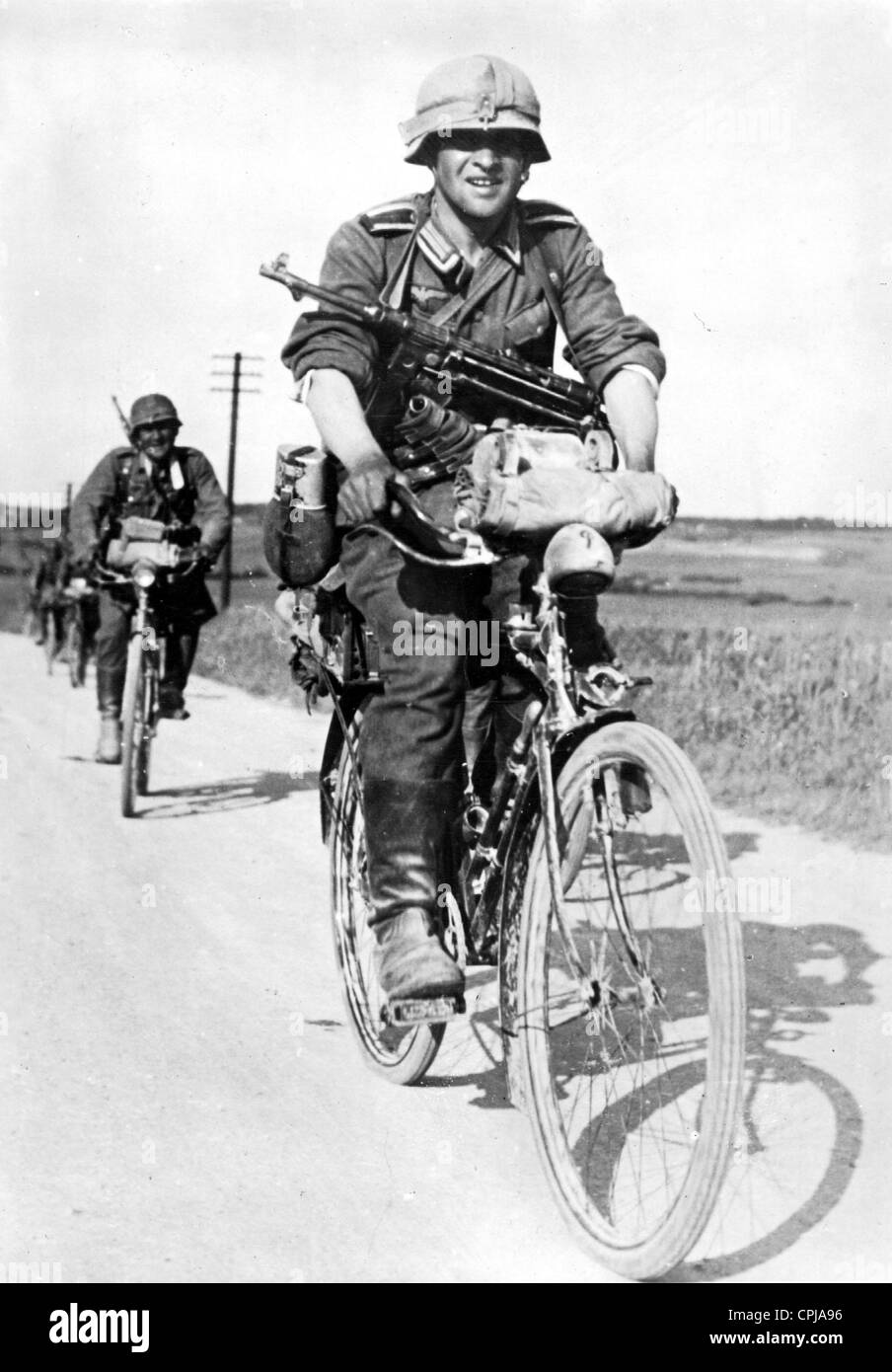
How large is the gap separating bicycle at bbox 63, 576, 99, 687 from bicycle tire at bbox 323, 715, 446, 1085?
1284cm

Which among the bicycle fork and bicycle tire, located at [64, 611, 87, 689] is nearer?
the bicycle fork

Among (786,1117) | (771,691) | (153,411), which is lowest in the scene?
(786,1117)

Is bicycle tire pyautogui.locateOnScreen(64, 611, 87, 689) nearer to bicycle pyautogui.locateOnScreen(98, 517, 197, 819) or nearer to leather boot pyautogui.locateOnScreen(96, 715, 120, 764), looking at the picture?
leather boot pyautogui.locateOnScreen(96, 715, 120, 764)

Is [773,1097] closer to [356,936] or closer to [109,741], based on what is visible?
[356,936]

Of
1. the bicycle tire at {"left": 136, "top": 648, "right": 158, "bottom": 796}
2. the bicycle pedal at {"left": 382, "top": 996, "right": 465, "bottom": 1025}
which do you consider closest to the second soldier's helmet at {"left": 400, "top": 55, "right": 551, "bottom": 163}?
the bicycle pedal at {"left": 382, "top": 996, "right": 465, "bottom": 1025}

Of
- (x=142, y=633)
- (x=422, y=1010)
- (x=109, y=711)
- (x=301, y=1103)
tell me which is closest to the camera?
(x=422, y=1010)

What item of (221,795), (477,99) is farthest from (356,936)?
(221,795)

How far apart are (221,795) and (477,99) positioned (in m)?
5.90

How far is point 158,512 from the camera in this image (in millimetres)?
10883

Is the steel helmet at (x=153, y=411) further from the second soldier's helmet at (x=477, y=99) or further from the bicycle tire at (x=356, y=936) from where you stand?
the second soldier's helmet at (x=477, y=99)

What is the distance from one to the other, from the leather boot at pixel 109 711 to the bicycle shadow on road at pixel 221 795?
1.03 metres

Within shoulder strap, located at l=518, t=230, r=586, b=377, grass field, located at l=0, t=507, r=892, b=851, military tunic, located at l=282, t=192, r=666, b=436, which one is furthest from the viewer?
grass field, located at l=0, t=507, r=892, b=851

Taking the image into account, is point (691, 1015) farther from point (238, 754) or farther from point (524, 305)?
point (238, 754)

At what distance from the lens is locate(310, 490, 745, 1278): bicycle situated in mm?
3346
